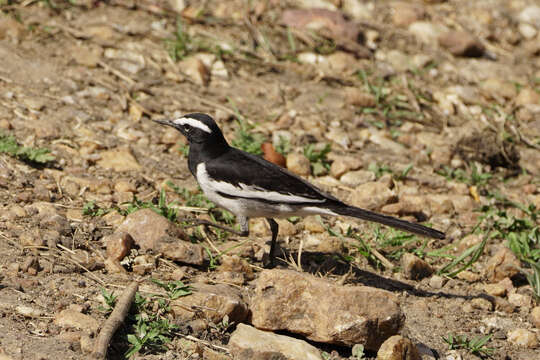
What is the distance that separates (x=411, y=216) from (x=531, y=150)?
2.42 metres

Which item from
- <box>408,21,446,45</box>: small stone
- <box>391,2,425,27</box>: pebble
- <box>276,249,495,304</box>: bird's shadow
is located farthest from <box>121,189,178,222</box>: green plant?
<box>391,2,425,27</box>: pebble

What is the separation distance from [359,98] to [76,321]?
5.22 metres

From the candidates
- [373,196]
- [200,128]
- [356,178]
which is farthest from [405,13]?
[200,128]

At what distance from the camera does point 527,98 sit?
932 cm

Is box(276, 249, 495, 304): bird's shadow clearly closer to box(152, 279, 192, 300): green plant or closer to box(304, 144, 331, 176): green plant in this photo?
box(152, 279, 192, 300): green plant

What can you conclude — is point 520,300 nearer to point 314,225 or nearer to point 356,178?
point 314,225

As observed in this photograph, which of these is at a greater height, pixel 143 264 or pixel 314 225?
pixel 143 264

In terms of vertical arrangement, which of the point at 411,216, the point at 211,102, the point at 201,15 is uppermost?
the point at 201,15

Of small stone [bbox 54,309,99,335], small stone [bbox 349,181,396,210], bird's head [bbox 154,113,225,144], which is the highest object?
bird's head [bbox 154,113,225,144]

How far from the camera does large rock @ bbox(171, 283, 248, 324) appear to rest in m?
4.70

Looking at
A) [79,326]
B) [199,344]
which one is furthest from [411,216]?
[79,326]

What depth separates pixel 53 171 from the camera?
21.1ft

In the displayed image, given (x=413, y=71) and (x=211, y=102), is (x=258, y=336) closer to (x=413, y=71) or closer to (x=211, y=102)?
(x=211, y=102)

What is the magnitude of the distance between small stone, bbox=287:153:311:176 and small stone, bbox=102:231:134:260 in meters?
2.44
